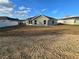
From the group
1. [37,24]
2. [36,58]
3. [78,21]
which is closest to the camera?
[36,58]

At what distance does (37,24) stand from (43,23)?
6.21 feet

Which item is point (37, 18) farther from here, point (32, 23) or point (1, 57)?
point (1, 57)

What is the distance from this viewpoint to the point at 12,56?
6.58 metres

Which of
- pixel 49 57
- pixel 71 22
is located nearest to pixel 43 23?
pixel 71 22

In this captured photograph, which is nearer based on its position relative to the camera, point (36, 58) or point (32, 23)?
point (36, 58)

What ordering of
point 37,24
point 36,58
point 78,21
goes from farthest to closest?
1. point 78,21
2. point 37,24
3. point 36,58

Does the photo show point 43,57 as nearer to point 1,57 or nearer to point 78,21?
point 1,57

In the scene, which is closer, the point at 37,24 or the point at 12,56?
the point at 12,56

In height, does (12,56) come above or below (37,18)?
below

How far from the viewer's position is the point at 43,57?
6496mm

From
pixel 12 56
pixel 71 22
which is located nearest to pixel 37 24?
pixel 71 22

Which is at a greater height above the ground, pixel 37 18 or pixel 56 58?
pixel 37 18

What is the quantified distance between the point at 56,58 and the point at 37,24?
29.9 metres

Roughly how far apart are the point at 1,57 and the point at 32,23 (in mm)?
30078
